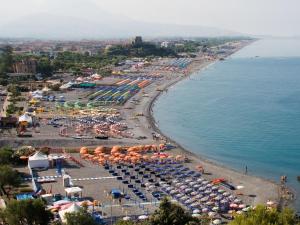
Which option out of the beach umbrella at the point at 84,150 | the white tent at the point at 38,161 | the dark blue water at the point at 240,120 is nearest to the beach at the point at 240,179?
the dark blue water at the point at 240,120

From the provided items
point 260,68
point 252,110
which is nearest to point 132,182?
point 252,110

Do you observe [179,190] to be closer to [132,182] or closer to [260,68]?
[132,182]

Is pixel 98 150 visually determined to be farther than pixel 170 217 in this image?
Yes

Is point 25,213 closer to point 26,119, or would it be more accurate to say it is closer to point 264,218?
point 264,218

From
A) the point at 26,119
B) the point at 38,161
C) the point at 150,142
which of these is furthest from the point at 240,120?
the point at 38,161

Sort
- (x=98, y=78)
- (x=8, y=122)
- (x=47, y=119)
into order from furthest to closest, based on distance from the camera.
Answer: (x=98, y=78) → (x=47, y=119) → (x=8, y=122)

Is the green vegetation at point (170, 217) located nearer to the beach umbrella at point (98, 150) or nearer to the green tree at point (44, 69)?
the beach umbrella at point (98, 150)
